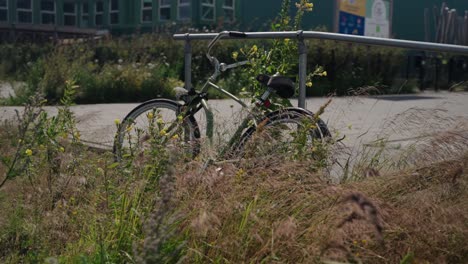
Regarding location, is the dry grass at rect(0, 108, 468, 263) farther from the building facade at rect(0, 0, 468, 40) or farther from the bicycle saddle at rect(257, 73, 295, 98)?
the building facade at rect(0, 0, 468, 40)

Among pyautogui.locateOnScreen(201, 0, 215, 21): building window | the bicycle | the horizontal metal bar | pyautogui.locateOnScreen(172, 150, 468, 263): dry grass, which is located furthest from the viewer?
pyautogui.locateOnScreen(201, 0, 215, 21): building window

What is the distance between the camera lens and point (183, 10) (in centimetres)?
2820

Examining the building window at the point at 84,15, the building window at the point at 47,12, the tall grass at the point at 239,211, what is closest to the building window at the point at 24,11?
the building window at the point at 47,12

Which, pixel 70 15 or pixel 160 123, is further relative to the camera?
pixel 70 15

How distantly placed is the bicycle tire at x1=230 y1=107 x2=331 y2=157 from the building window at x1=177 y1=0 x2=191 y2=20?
77.8 feet

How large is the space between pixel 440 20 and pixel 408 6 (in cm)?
703

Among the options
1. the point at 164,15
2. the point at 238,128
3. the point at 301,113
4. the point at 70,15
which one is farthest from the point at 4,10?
the point at 301,113

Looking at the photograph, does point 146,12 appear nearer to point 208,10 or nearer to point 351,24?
point 208,10

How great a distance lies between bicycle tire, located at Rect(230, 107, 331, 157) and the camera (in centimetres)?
413

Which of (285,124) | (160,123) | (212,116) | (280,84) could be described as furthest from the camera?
(212,116)

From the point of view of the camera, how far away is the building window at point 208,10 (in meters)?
27.7

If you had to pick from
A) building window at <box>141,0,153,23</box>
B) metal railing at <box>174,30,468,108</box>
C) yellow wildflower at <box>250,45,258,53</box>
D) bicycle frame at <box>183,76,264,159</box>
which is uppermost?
building window at <box>141,0,153,23</box>

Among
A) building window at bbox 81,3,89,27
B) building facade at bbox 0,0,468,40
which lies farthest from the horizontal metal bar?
building window at bbox 81,3,89,27

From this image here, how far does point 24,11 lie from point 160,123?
3033 cm
